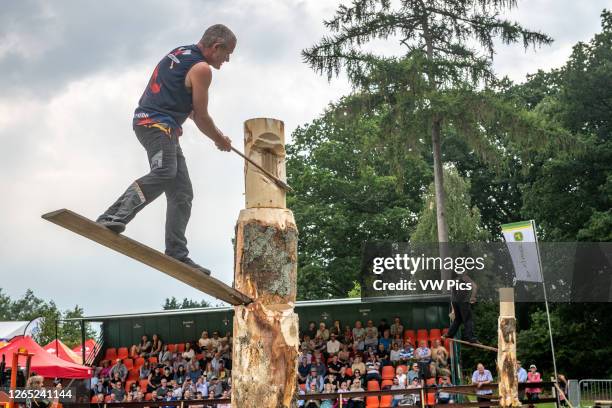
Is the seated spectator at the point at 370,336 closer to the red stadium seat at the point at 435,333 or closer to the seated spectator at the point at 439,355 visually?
the red stadium seat at the point at 435,333

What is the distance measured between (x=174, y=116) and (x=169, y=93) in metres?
0.10

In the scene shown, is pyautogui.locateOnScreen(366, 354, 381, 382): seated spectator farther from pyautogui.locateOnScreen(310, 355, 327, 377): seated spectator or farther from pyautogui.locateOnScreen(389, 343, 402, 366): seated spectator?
pyautogui.locateOnScreen(310, 355, 327, 377): seated spectator

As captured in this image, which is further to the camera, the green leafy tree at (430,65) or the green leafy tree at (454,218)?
the green leafy tree at (454,218)

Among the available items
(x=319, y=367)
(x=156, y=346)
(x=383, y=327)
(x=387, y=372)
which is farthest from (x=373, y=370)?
(x=156, y=346)

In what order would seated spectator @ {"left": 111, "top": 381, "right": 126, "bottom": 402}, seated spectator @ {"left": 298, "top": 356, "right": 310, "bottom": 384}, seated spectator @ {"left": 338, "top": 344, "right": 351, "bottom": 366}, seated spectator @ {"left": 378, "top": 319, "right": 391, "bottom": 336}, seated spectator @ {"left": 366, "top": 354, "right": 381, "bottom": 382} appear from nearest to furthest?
seated spectator @ {"left": 366, "top": 354, "right": 381, "bottom": 382}
seated spectator @ {"left": 298, "top": 356, "right": 310, "bottom": 384}
seated spectator @ {"left": 338, "top": 344, "right": 351, "bottom": 366}
seated spectator @ {"left": 378, "top": 319, "right": 391, "bottom": 336}
seated spectator @ {"left": 111, "top": 381, "right": 126, "bottom": 402}

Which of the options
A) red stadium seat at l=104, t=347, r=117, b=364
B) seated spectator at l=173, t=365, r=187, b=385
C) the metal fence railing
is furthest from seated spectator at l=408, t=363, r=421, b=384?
red stadium seat at l=104, t=347, r=117, b=364

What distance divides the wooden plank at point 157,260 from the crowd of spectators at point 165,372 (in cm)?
1295

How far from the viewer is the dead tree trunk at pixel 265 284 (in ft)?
9.60

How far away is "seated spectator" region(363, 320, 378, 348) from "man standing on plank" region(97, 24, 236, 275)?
1301 cm

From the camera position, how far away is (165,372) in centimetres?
1717

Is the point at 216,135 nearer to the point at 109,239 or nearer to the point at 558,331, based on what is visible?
the point at 109,239

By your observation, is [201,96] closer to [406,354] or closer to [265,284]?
[265,284]

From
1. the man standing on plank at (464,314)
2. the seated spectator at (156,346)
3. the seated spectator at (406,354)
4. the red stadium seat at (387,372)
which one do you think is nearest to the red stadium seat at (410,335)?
the seated spectator at (406,354)

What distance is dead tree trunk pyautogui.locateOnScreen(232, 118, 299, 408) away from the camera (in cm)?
293
